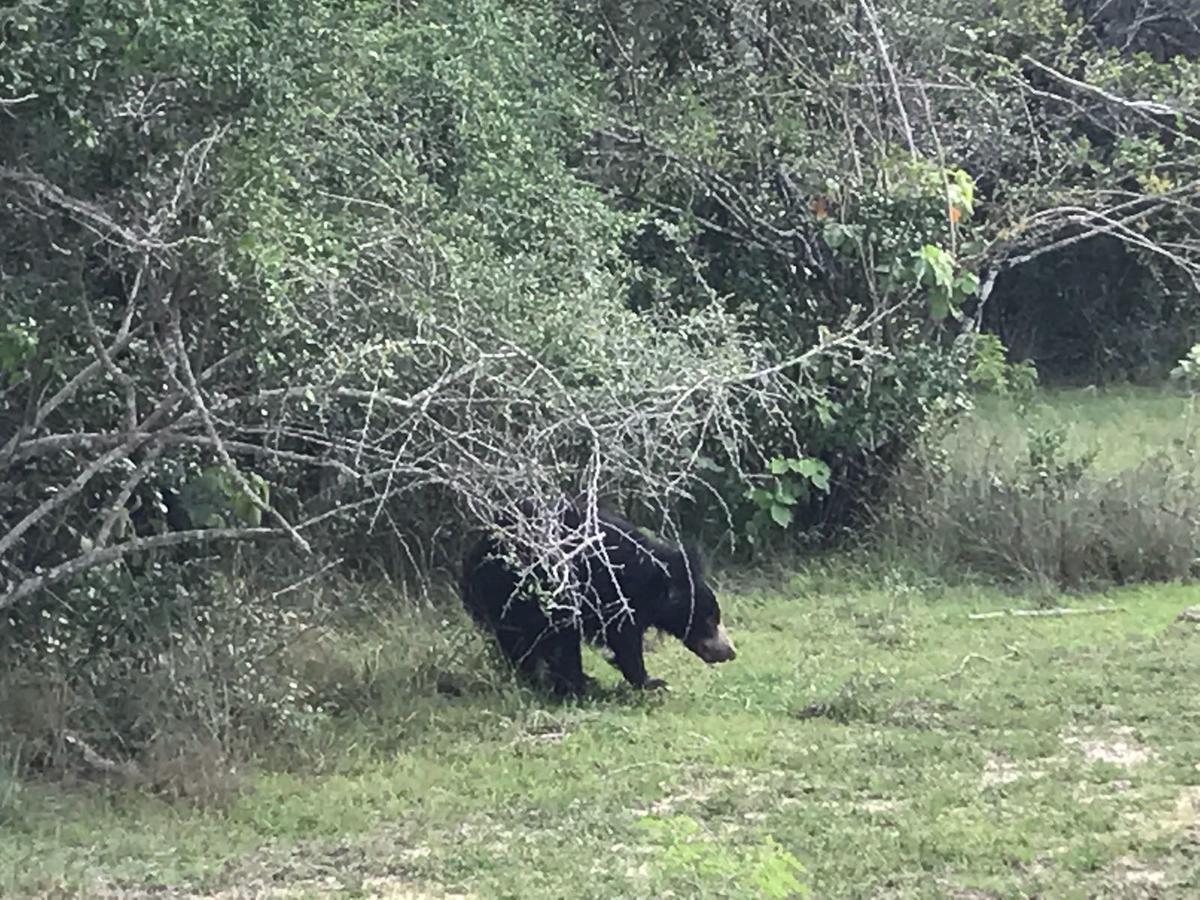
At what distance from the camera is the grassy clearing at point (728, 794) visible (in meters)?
5.23

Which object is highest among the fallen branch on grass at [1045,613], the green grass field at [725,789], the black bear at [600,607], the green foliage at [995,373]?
the green foliage at [995,373]

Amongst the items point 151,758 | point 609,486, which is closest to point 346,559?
point 609,486

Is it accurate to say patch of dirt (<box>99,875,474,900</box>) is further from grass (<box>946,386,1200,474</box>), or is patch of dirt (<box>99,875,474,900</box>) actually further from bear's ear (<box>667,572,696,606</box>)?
grass (<box>946,386,1200,474</box>)

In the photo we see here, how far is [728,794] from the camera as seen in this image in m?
6.07

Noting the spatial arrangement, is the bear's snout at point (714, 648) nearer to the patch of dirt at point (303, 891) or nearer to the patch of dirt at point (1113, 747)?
the patch of dirt at point (1113, 747)

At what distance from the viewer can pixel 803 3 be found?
33.4 ft

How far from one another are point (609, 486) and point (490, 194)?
Result: 136 cm

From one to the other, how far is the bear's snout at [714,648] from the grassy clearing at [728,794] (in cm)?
15

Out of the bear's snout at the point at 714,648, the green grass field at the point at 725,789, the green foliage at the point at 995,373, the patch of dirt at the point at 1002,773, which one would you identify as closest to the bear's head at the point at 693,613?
the bear's snout at the point at 714,648

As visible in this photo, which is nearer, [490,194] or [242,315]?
[242,315]

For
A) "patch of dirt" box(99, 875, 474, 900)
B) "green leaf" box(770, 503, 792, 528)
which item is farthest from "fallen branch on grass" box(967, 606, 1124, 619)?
"patch of dirt" box(99, 875, 474, 900)

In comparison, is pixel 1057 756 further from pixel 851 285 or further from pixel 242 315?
pixel 851 285

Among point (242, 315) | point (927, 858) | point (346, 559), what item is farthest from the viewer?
point (346, 559)

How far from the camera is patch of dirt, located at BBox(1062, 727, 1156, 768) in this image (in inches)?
255
